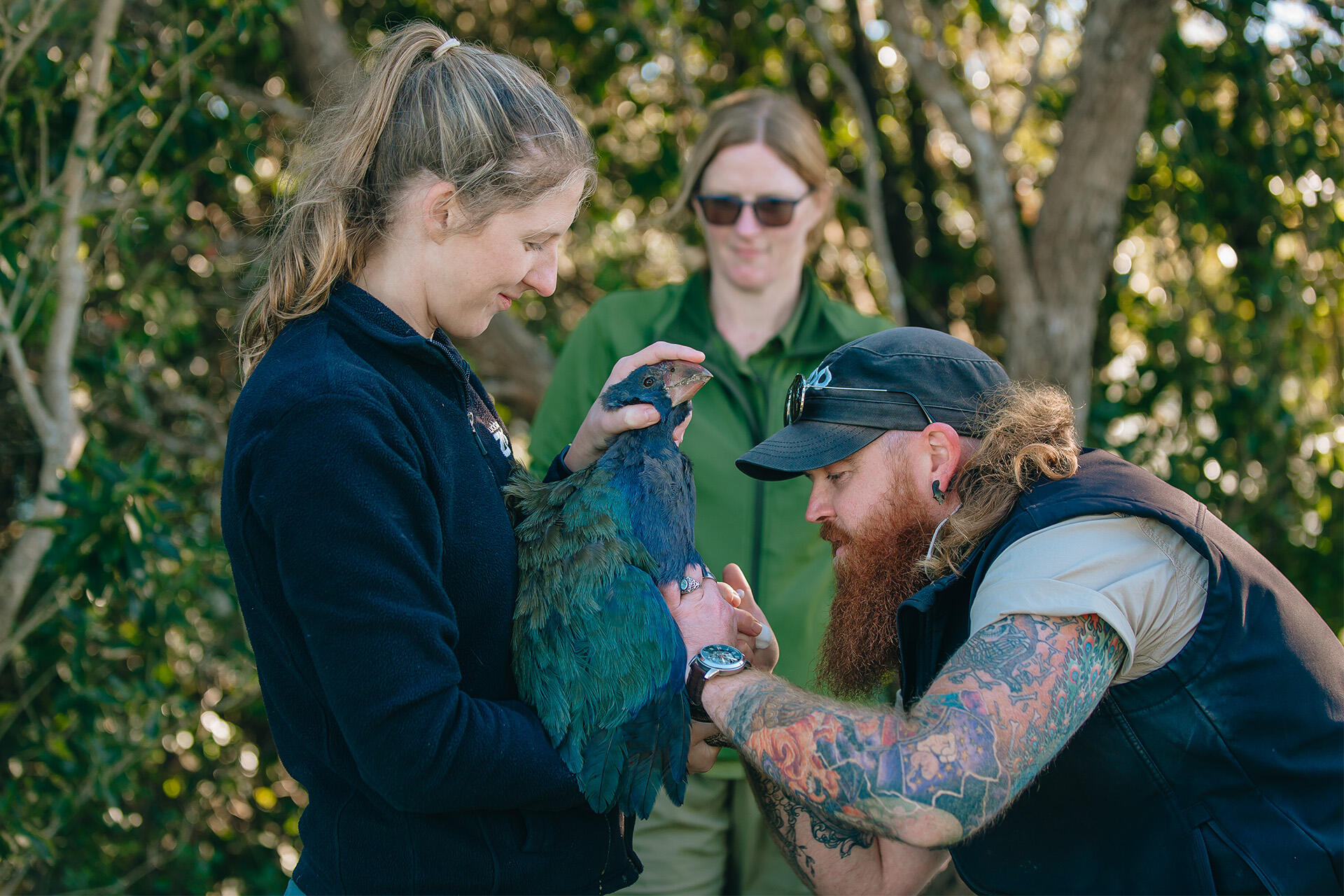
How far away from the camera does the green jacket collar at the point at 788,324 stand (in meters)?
3.26

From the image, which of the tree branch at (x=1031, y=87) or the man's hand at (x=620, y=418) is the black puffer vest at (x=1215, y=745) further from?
the tree branch at (x=1031, y=87)

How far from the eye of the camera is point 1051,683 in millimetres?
1689

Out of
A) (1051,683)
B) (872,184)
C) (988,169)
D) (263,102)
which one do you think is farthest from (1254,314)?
(263,102)

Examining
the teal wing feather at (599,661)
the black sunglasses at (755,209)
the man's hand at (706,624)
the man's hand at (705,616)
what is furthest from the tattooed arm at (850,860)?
the black sunglasses at (755,209)

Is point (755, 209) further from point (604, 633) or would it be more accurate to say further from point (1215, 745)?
point (1215, 745)

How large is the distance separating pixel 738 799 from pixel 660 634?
1.23 metres

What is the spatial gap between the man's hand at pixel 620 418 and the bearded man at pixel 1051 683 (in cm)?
37

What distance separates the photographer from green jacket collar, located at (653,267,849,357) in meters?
3.26

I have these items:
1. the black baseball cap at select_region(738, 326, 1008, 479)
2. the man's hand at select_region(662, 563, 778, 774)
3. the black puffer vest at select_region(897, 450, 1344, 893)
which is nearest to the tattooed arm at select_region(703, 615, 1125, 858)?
the black puffer vest at select_region(897, 450, 1344, 893)

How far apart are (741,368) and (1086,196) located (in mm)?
1940

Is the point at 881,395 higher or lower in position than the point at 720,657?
higher

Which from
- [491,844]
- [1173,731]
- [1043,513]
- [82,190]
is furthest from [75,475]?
[1173,731]

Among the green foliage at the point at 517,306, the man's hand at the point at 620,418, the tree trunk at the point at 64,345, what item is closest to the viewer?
the man's hand at the point at 620,418

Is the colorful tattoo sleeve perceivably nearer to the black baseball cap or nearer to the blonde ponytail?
the black baseball cap
